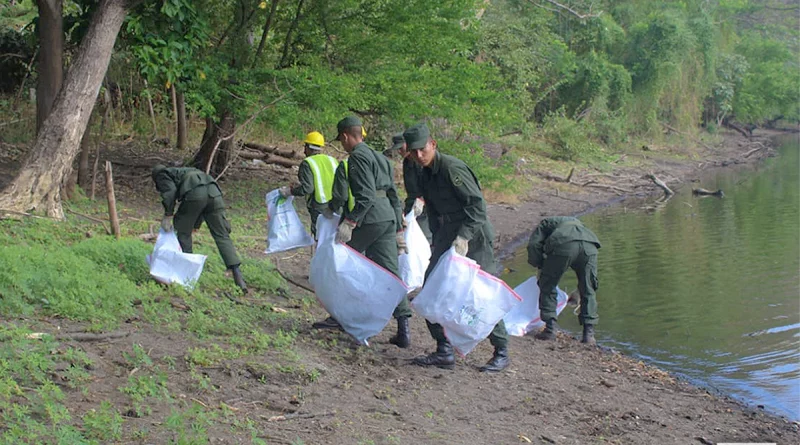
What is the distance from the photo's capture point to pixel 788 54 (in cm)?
5259

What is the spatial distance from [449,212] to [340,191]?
104cm

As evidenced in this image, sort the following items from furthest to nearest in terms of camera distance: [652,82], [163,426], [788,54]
→ 1. [788,54]
2. [652,82]
3. [163,426]

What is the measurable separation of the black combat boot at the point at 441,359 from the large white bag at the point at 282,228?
2234 mm

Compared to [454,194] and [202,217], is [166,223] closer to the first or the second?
[202,217]

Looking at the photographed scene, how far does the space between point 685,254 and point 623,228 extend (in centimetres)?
341

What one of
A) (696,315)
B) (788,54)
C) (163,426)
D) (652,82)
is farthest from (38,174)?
(788,54)

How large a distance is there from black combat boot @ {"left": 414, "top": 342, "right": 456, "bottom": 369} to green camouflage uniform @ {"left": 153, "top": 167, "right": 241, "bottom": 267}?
247 centimetres

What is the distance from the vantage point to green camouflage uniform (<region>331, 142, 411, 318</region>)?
6.89 m

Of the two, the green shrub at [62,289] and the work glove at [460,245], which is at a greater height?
the work glove at [460,245]

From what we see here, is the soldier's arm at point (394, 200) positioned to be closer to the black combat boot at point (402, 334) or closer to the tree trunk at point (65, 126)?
the black combat boot at point (402, 334)

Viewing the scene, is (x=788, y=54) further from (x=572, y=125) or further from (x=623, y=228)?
(x=623, y=228)

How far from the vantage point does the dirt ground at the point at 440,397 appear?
512 centimetres

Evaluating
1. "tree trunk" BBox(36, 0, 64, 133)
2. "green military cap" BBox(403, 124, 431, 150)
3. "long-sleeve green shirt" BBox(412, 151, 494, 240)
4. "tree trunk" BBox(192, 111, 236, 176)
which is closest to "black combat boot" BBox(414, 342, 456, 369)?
"long-sleeve green shirt" BBox(412, 151, 494, 240)

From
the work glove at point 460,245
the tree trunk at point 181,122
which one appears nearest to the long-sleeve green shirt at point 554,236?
the work glove at point 460,245
